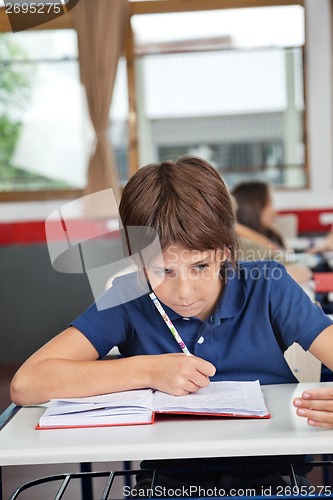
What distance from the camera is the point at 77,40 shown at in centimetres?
535

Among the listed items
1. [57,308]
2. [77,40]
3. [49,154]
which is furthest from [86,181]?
[57,308]

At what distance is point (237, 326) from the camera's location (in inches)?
51.4

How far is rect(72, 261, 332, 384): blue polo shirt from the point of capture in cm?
128

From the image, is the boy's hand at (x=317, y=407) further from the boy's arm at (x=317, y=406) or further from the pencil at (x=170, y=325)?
the pencil at (x=170, y=325)

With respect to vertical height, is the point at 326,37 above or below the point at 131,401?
below

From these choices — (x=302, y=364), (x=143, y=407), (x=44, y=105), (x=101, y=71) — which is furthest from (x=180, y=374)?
(x=44, y=105)

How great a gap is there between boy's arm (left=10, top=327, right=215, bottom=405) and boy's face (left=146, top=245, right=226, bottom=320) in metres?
0.11

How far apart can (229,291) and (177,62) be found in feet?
13.9

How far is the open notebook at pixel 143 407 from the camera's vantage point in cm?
101

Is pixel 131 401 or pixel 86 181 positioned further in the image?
pixel 86 181

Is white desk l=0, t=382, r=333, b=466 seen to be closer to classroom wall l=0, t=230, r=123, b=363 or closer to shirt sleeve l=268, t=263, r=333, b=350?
shirt sleeve l=268, t=263, r=333, b=350

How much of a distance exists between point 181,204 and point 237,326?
0.24 metres

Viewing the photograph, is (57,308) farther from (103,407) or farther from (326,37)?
(326,37)

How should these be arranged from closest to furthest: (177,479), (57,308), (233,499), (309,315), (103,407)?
(233,499), (103,407), (177,479), (309,315), (57,308)
